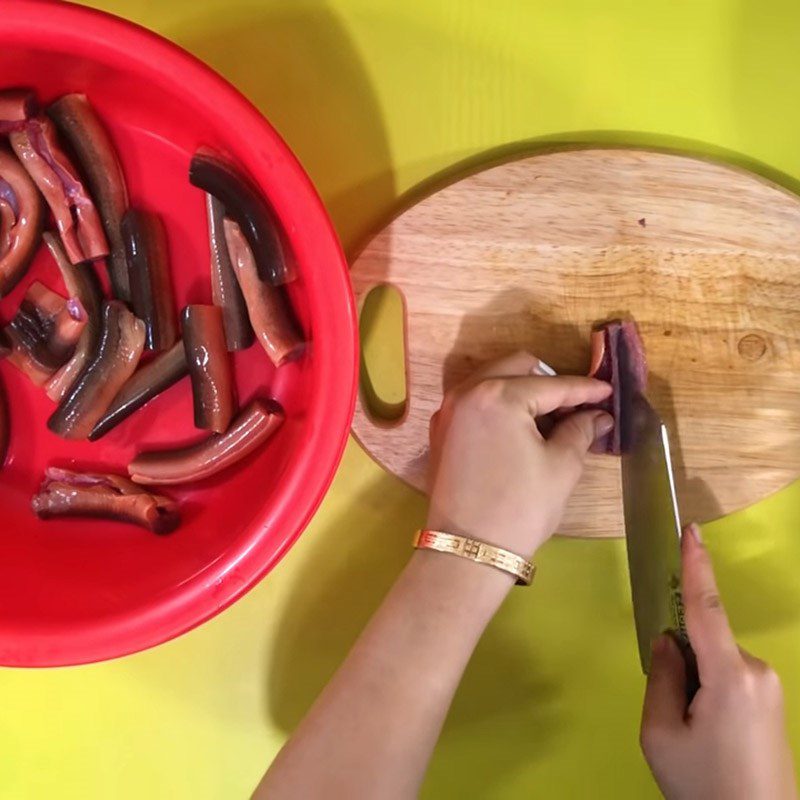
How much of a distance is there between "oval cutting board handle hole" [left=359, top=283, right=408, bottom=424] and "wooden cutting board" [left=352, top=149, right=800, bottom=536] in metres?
0.03

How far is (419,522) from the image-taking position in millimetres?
942

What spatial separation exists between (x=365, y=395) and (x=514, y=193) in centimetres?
27

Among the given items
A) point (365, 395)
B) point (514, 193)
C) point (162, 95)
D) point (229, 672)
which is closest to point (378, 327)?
point (365, 395)

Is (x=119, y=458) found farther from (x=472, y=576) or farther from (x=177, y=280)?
(x=472, y=576)

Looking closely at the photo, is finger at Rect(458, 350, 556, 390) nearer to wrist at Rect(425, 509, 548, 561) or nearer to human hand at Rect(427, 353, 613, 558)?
human hand at Rect(427, 353, 613, 558)

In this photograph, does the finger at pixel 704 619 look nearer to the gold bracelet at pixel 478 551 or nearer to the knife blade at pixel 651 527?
the knife blade at pixel 651 527

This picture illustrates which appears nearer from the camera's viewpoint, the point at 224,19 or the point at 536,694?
the point at 224,19

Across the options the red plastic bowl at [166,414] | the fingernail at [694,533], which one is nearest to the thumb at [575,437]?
the fingernail at [694,533]

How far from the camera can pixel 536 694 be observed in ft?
3.18

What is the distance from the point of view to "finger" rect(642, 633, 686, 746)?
29.4 inches

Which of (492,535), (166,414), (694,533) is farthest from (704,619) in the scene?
(166,414)

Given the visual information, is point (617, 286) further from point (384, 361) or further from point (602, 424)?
point (384, 361)

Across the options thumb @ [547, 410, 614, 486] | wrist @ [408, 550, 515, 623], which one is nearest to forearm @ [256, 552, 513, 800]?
wrist @ [408, 550, 515, 623]

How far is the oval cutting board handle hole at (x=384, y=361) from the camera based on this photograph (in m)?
0.90
